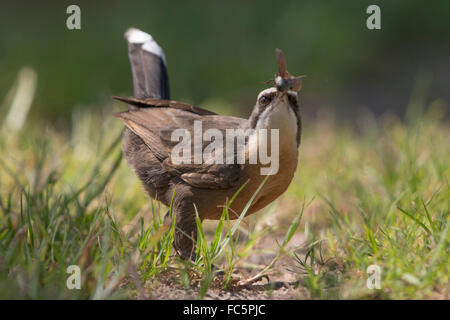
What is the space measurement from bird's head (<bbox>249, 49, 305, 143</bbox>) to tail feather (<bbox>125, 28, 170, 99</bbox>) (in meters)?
1.26

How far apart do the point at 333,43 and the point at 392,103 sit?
1.09 meters

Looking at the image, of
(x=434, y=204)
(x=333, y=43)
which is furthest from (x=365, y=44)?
(x=434, y=204)

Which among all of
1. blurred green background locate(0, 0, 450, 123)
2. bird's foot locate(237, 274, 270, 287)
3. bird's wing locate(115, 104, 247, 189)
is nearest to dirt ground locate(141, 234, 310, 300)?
bird's foot locate(237, 274, 270, 287)

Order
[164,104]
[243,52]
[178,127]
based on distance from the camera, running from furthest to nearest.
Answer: [243,52]
[164,104]
[178,127]

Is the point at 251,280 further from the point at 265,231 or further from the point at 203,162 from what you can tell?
the point at 203,162

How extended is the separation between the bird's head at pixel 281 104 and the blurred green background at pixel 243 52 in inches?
127

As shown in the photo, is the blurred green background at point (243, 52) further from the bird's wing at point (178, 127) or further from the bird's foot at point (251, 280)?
the bird's foot at point (251, 280)

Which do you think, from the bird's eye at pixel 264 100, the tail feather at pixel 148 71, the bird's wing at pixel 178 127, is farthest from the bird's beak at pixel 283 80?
the tail feather at pixel 148 71

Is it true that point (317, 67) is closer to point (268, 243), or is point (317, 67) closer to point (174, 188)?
point (268, 243)

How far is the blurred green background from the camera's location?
7098 millimetres

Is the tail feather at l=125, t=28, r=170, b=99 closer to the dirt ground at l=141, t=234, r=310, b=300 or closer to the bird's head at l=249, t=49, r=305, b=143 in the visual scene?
the bird's head at l=249, t=49, r=305, b=143

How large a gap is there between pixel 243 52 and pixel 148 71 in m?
3.41

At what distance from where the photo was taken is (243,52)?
7488mm

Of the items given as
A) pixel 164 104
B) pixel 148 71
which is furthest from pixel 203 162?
pixel 148 71
